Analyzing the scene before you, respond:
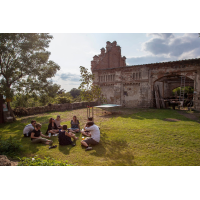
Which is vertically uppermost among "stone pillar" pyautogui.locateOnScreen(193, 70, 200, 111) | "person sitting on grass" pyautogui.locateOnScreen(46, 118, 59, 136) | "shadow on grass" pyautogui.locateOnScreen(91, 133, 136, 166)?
"stone pillar" pyautogui.locateOnScreen(193, 70, 200, 111)

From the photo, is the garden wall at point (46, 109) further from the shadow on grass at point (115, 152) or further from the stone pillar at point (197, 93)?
the stone pillar at point (197, 93)

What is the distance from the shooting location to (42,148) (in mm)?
6086

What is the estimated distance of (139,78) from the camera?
20141 mm

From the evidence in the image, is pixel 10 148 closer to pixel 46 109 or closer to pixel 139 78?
pixel 46 109

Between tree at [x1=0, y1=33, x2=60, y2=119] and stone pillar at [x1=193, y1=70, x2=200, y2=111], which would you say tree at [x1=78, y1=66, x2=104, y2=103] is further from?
stone pillar at [x1=193, y1=70, x2=200, y2=111]

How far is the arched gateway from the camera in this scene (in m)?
16.4

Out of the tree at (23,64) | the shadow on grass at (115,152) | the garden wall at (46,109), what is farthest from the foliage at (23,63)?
the shadow on grass at (115,152)

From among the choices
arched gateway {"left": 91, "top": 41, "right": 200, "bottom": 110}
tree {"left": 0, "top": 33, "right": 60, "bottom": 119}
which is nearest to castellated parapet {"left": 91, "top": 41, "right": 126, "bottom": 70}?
arched gateway {"left": 91, "top": 41, "right": 200, "bottom": 110}

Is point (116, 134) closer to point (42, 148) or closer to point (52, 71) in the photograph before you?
point (42, 148)

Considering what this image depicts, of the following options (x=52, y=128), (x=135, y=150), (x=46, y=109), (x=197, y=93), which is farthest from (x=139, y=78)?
(x=135, y=150)

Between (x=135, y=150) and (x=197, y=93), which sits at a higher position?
(x=197, y=93)

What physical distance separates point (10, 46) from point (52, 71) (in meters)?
3.84

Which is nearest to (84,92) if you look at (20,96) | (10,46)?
(20,96)

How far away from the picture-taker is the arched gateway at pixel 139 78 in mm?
16422
